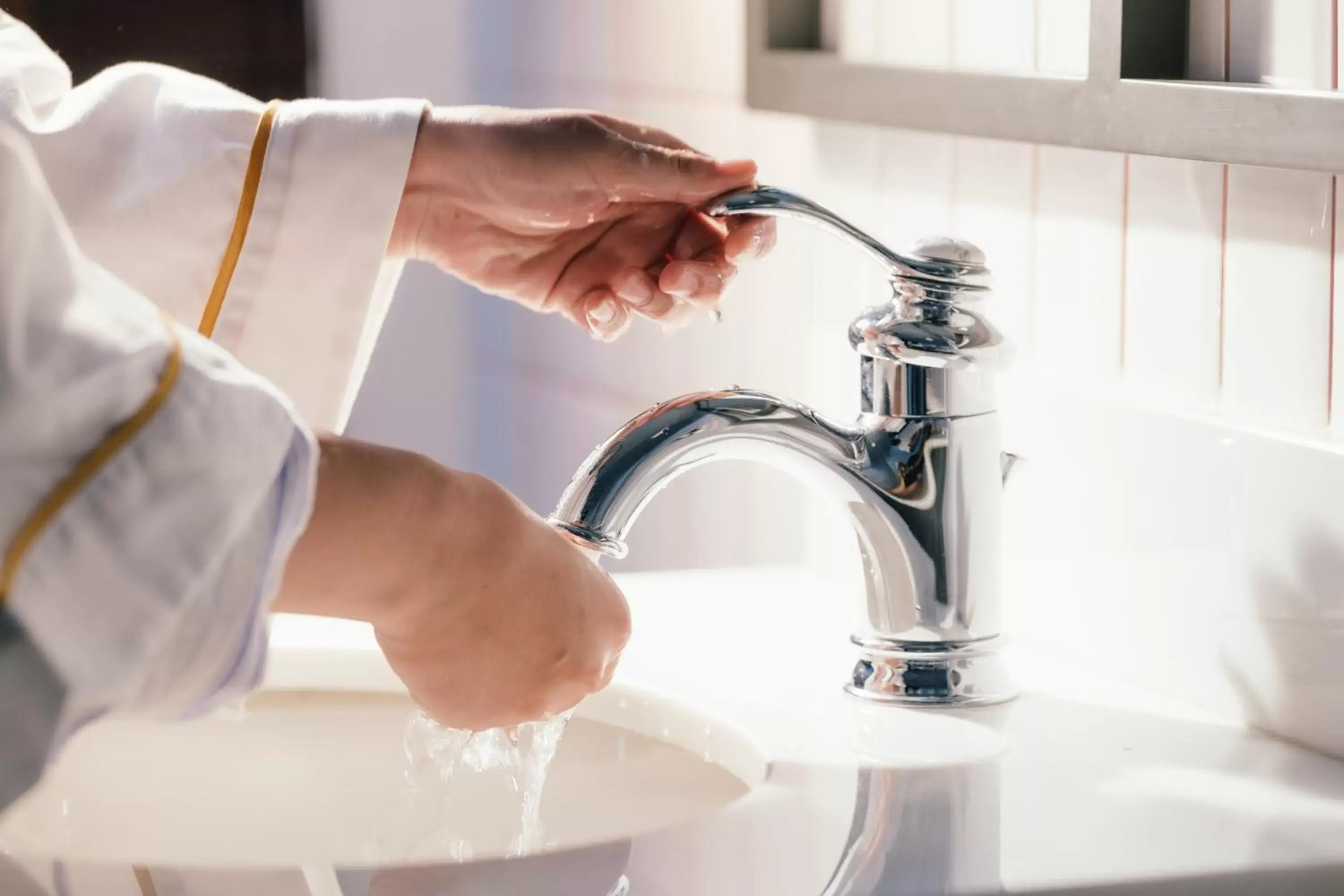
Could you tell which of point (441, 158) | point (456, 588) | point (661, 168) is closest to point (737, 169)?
point (661, 168)

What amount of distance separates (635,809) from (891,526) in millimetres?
153

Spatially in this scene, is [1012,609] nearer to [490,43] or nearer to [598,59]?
[598,59]

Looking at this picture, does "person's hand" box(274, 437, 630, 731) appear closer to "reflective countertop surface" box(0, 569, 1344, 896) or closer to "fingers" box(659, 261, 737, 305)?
"reflective countertop surface" box(0, 569, 1344, 896)

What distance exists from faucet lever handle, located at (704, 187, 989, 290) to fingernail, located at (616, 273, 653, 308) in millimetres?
102

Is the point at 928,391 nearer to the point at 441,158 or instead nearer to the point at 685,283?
the point at 685,283

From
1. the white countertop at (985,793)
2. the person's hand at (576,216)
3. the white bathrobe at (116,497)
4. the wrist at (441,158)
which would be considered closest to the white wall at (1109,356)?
the white countertop at (985,793)

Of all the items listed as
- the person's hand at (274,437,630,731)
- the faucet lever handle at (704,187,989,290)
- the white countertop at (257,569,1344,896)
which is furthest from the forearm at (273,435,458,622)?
the faucet lever handle at (704,187,989,290)

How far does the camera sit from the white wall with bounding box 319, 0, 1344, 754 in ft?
2.01

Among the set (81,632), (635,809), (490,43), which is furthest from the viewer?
(490,43)

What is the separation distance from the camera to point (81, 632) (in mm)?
364

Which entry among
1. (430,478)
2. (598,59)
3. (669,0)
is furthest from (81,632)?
(598,59)

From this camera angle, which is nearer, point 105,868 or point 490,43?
point 105,868

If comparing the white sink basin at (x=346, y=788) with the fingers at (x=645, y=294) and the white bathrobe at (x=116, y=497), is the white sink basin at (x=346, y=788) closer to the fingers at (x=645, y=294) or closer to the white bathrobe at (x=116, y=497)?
the fingers at (x=645, y=294)

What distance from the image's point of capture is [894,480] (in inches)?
25.8
